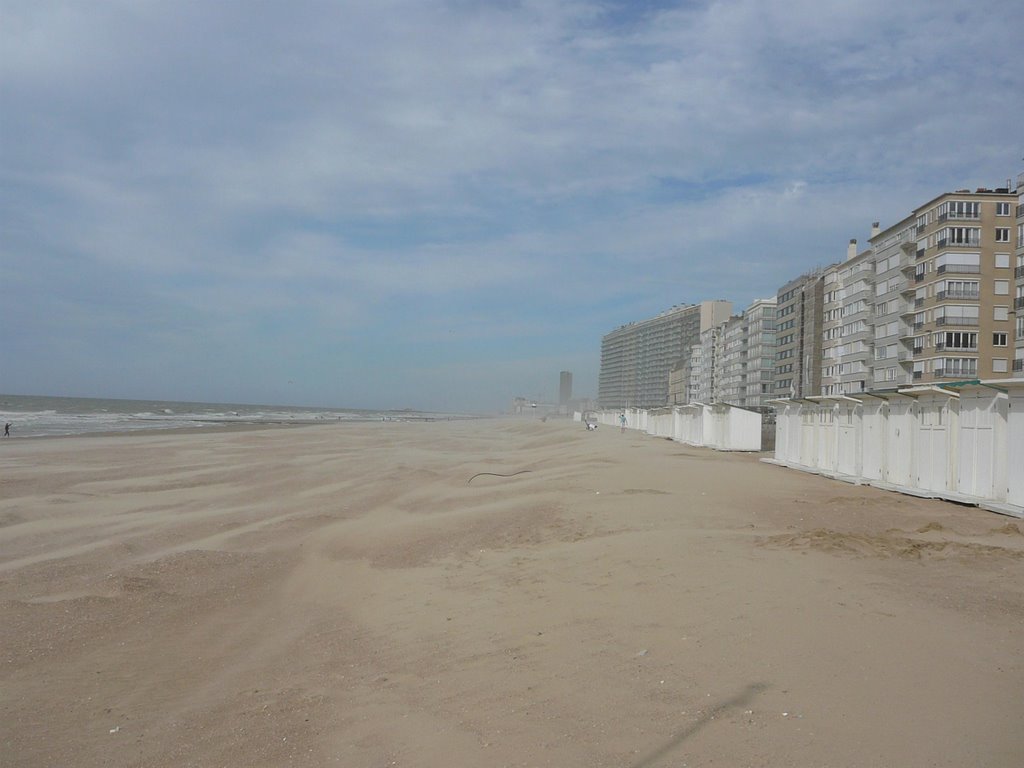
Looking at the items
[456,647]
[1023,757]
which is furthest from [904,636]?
[456,647]

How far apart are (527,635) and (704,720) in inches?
93.8

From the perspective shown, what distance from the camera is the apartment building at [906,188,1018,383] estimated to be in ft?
188

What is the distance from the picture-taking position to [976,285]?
2263 inches

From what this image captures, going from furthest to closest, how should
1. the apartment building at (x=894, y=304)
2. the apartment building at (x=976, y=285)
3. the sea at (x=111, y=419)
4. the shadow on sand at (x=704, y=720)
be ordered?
the apartment building at (x=894, y=304) < the apartment building at (x=976, y=285) < the sea at (x=111, y=419) < the shadow on sand at (x=704, y=720)

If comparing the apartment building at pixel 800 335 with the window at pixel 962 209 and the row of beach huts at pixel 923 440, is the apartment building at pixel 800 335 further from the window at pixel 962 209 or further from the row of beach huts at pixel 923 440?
the row of beach huts at pixel 923 440

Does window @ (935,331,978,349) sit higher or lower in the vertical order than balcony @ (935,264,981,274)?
lower

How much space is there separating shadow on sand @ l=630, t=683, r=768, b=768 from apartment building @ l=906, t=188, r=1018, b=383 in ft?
204

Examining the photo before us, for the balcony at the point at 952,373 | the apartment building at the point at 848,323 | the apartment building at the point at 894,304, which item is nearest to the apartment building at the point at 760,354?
the apartment building at the point at 848,323

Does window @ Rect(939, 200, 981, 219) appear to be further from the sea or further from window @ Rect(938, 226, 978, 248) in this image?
the sea

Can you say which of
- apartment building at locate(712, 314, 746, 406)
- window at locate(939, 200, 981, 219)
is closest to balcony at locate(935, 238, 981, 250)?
window at locate(939, 200, 981, 219)

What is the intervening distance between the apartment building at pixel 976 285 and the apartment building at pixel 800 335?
73.0 ft

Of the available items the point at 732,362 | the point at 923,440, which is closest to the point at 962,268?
the point at 923,440

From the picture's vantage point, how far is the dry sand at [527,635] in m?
4.45

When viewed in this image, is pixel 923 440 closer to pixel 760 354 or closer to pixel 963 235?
pixel 963 235
